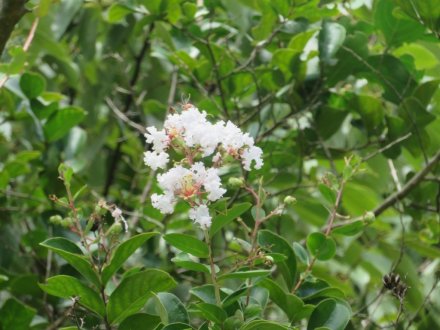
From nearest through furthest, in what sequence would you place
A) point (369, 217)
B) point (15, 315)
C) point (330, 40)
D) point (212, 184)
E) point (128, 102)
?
point (212, 184)
point (369, 217)
point (15, 315)
point (330, 40)
point (128, 102)

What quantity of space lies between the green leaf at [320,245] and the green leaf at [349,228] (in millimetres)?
34

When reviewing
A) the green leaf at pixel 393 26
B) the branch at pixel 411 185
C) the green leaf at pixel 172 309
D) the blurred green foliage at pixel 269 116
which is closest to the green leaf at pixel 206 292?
the green leaf at pixel 172 309

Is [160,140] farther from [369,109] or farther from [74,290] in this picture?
[369,109]

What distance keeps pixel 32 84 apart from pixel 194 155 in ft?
2.48

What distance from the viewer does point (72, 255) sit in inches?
38.7

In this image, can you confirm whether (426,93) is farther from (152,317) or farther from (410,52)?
(152,317)

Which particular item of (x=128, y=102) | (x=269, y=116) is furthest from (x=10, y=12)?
(x=128, y=102)

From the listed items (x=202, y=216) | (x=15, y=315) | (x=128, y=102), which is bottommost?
(x=128, y=102)

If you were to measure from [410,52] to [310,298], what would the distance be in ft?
2.26

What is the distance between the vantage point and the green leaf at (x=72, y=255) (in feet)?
3.23

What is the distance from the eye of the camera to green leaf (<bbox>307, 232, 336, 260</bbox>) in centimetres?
112

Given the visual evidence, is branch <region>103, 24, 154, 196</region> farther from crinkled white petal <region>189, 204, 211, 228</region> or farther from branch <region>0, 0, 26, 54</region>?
crinkled white petal <region>189, 204, 211, 228</region>

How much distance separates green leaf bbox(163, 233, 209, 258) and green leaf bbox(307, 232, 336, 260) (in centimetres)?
21

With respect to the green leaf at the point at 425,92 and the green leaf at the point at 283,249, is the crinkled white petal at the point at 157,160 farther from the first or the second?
the green leaf at the point at 425,92
